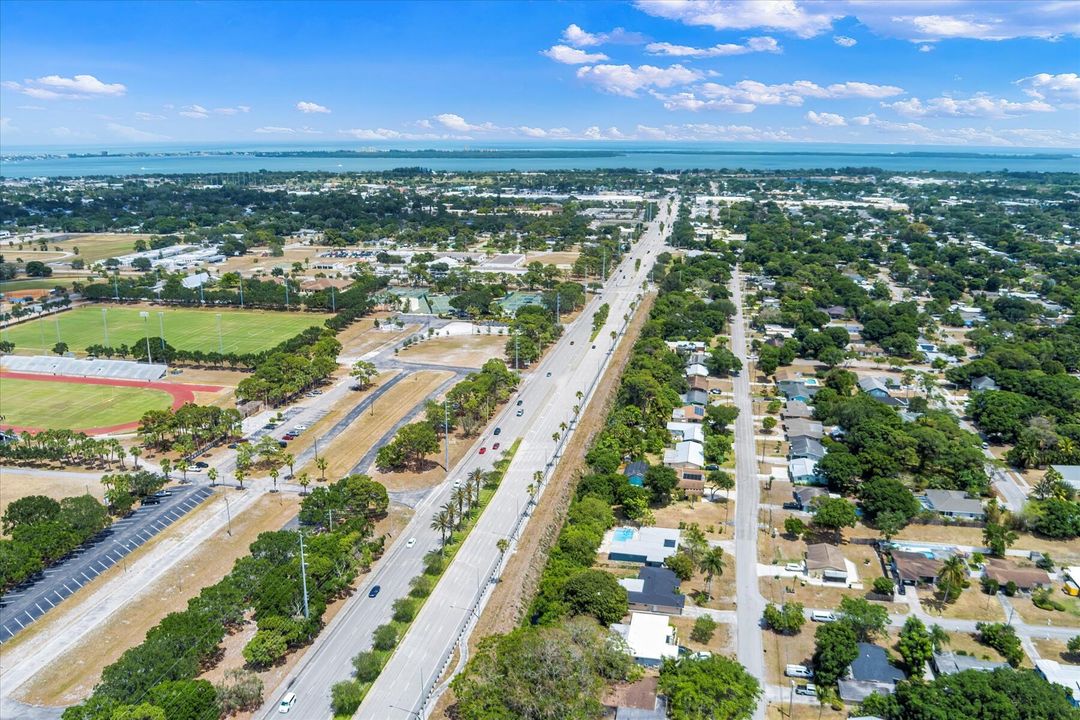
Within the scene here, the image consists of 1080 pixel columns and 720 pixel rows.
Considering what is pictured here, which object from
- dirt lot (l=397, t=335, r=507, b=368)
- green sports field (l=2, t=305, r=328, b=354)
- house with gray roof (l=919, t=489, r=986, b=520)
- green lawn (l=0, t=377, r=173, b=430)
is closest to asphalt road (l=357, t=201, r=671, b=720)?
dirt lot (l=397, t=335, r=507, b=368)

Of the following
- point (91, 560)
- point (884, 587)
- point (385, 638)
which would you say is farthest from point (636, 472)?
point (91, 560)

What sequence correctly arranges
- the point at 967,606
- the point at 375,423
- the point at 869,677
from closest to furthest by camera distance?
the point at 869,677
the point at 967,606
the point at 375,423

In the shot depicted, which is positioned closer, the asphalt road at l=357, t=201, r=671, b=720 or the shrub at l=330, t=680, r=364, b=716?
the shrub at l=330, t=680, r=364, b=716

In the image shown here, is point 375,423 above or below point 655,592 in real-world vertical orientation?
above

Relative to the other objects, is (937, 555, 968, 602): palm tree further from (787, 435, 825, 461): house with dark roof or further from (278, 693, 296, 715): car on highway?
(278, 693, 296, 715): car on highway

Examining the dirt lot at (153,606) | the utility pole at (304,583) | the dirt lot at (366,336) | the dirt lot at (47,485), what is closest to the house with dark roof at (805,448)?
the utility pole at (304,583)

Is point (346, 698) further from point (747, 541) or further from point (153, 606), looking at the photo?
point (747, 541)

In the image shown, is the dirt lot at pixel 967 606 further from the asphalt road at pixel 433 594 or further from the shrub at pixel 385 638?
the shrub at pixel 385 638
